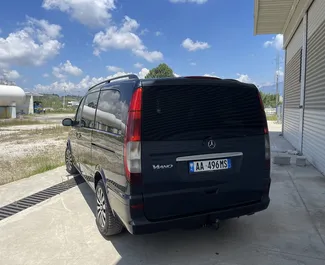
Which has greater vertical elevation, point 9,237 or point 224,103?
point 224,103

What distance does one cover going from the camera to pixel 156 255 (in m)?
3.09

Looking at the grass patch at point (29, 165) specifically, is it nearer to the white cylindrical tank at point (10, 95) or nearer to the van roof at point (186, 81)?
the van roof at point (186, 81)

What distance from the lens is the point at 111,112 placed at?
10.6ft

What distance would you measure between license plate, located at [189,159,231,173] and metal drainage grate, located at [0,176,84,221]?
10.8 ft

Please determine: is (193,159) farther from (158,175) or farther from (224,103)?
(224,103)

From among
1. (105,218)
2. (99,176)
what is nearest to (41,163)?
(99,176)

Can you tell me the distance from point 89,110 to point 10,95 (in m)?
35.5

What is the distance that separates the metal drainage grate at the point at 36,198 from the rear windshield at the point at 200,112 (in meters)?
3.23

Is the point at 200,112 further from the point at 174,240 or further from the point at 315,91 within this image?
the point at 315,91

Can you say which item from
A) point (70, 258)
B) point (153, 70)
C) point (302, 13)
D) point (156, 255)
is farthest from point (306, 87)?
point (153, 70)

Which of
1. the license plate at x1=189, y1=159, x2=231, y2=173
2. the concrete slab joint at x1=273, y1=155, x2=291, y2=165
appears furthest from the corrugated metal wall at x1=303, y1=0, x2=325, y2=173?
the license plate at x1=189, y1=159, x2=231, y2=173

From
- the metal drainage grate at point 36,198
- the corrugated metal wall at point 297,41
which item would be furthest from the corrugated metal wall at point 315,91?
the metal drainage grate at point 36,198

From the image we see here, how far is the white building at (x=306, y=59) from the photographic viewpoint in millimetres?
6828

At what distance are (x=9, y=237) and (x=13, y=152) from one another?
8.17 metres
